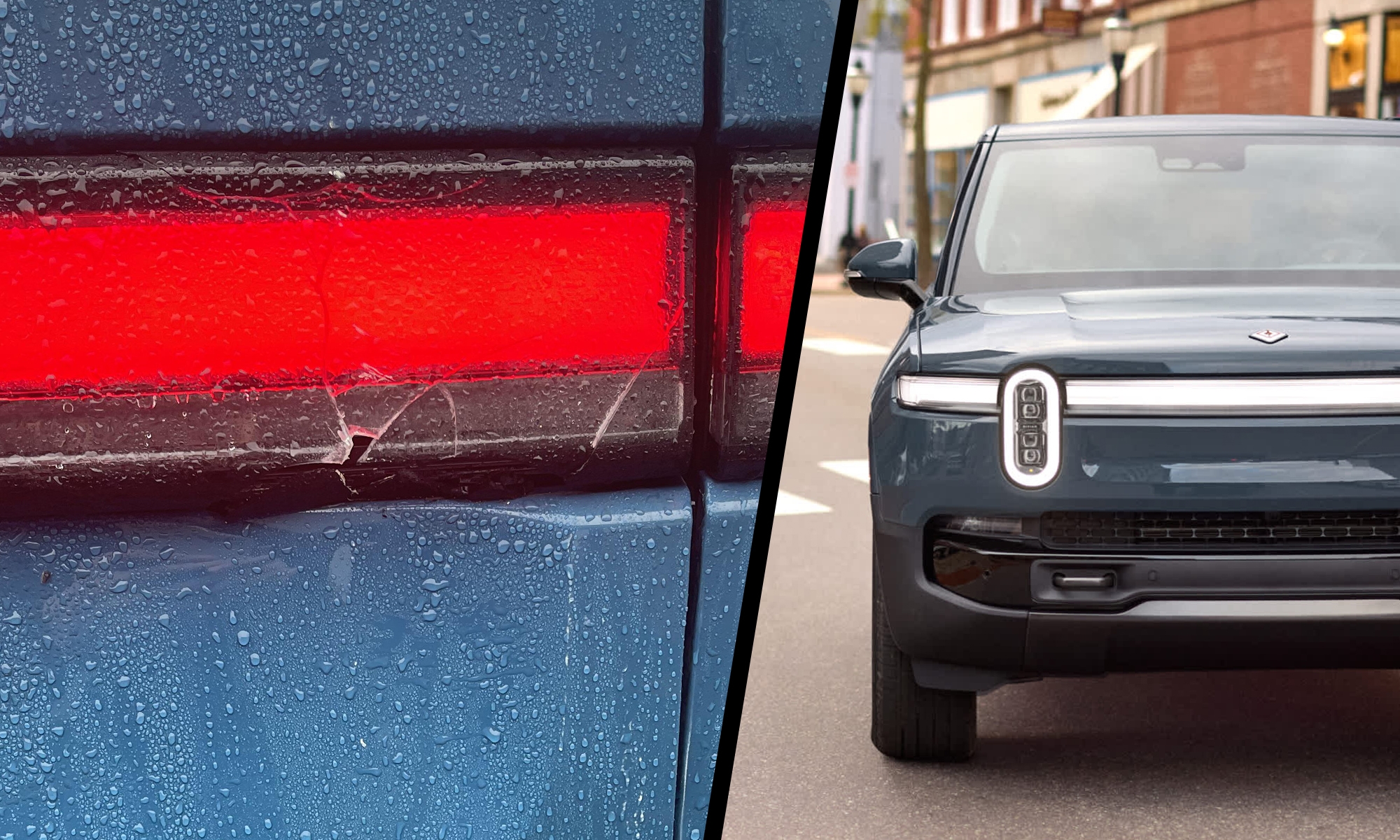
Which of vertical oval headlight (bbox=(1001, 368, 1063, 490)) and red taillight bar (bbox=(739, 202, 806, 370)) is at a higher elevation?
red taillight bar (bbox=(739, 202, 806, 370))

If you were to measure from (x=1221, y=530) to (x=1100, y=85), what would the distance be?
2924 centimetres

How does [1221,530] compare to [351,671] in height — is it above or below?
below

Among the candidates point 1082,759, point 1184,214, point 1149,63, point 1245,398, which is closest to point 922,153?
point 1149,63

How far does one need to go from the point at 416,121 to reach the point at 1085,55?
32.7 metres

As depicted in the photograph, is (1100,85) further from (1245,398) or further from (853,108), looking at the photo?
(1245,398)

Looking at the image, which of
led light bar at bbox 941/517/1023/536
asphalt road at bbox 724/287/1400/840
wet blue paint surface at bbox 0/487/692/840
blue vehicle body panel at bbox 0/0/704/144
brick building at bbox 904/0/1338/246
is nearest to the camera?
blue vehicle body panel at bbox 0/0/704/144

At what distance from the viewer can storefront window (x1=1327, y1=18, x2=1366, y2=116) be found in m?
25.0

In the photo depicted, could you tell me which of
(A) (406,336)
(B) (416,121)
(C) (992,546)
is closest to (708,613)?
(A) (406,336)

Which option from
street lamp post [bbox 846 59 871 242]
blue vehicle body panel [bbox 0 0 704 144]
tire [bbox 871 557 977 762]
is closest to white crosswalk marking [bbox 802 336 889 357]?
street lamp post [bbox 846 59 871 242]

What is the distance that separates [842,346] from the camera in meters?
18.7

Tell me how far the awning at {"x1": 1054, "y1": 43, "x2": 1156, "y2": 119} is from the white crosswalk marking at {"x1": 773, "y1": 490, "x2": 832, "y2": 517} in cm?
2379

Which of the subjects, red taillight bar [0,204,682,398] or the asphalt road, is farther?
the asphalt road

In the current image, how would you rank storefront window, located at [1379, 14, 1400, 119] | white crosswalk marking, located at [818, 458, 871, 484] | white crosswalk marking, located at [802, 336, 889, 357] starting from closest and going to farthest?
white crosswalk marking, located at [818, 458, 871, 484] → white crosswalk marking, located at [802, 336, 889, 357] → storefront window, located at [1379, 14, 1400, 119]

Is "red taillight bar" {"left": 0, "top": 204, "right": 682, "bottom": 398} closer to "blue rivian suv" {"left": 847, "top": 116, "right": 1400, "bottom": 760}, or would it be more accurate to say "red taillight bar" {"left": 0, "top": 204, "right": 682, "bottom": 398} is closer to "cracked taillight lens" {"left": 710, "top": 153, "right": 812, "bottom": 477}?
"cracked taillight lens" {"left": 710, "top": 153, "right": 812, "bottom": 477}
